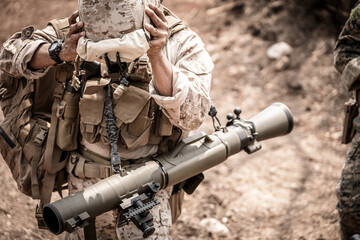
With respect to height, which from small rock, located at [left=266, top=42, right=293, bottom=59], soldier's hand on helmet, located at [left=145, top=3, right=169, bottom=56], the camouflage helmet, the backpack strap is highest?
the camouflage helmet

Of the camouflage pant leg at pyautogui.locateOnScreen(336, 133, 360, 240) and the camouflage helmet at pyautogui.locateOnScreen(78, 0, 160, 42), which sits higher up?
the camouflage helmet at pyautogui.locateOnScreen(78, 0, 160, 42)

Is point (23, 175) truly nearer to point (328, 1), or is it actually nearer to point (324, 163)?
point (324, 163)

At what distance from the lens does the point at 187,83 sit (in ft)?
9.42

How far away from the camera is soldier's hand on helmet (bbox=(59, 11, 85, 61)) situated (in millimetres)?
2773

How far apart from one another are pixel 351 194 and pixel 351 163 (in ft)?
0.70

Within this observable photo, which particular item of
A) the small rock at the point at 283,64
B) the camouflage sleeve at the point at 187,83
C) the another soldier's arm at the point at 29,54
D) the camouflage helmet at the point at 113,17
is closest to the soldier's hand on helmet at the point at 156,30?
the camouflage helmet at the point at 113,17

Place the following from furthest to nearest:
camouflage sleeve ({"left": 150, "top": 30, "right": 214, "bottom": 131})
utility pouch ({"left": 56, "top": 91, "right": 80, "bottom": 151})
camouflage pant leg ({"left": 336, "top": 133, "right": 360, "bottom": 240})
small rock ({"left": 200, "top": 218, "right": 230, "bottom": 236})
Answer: small rock ({"left": 200, "top": 218, "right": 230, "bottom": 236}) < camouflage pant leg ({"left": 336, "top": 133, "right": 360, "bottom": 240}) < utility pouch ({"left": 56, "top": 91, "right": 80, "bottom": 151}) < camouflage sleeve ({"left": 150, "top": 30, "right": 214, "bottom": 131})

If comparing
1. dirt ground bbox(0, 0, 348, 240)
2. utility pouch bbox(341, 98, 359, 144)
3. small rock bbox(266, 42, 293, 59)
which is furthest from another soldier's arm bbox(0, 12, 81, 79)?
small rock bbox(266, 42, 293, 59)

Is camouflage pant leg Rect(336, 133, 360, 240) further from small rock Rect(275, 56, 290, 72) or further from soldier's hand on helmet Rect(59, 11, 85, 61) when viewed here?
small rock Rect(275, 56, 290, 72)

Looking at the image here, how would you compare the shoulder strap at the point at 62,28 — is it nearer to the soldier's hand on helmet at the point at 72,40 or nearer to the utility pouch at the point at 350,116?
the soldier's hand on helmet at the point at 72,40

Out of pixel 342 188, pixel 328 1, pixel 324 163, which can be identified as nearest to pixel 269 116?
pixel 342 188

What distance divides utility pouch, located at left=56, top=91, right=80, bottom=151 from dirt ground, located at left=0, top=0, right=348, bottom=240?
4.40 feet

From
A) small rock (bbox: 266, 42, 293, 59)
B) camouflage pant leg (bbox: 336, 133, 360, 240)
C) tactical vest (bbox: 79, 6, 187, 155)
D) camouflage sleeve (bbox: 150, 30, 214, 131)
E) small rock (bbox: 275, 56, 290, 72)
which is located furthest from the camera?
small rock (bbox: 266, 42, 293, 59)

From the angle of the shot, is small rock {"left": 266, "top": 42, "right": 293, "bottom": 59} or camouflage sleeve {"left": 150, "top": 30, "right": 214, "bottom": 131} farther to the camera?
small rock {"left": 266, "top": 42, "right": 293, "bottom": 59}
